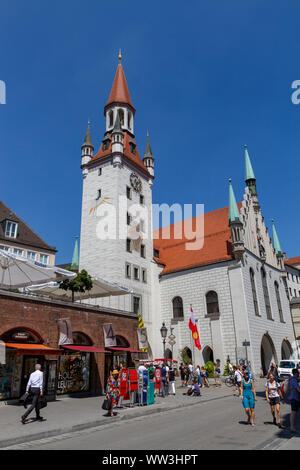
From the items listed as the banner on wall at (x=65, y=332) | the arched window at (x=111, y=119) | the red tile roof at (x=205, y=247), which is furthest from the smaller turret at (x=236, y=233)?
the banner on wall at (x=65, y=332)

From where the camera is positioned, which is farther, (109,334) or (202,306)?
(202,306)

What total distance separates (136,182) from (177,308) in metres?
17.1

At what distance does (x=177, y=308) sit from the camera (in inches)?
1702

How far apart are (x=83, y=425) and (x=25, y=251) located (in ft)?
109

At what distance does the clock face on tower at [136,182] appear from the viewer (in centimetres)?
4567

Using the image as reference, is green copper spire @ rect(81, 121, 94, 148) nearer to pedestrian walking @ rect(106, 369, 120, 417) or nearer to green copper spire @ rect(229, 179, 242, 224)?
green copper spire @ rect(229, 179, 242, 224)

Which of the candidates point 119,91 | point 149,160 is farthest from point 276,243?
point 119,91

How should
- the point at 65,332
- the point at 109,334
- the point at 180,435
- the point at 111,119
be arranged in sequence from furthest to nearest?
the point at 111,119
the point at 109,334
the point at 65,332
the point at 180,435

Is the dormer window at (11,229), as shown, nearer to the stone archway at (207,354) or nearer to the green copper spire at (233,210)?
the green copper spire at (233,210)

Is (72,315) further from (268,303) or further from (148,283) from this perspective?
(268,303)

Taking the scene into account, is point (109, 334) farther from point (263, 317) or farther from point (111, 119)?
point (111, 119)

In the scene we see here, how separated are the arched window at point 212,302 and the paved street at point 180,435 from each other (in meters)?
26.7
